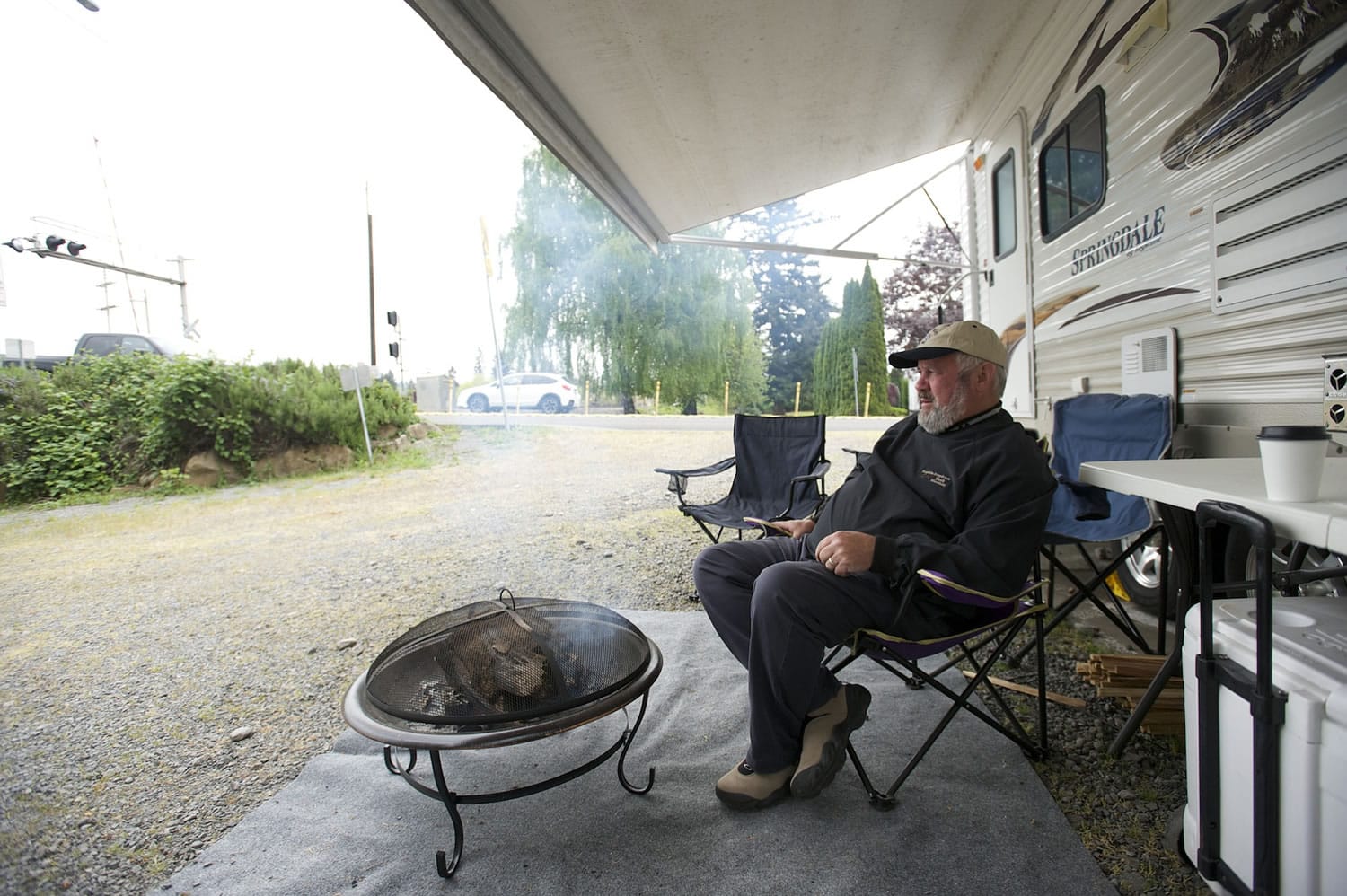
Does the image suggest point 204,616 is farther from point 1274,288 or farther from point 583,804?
point 1274,288

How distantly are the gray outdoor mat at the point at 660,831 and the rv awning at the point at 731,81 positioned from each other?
6.22 feet

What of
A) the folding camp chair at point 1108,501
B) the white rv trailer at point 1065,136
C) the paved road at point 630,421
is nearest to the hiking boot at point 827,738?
the folding camp chair at point 1108,501

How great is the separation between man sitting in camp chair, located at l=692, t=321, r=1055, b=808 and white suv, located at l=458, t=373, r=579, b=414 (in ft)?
9.19

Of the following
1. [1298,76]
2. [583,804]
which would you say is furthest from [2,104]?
[1298,76]

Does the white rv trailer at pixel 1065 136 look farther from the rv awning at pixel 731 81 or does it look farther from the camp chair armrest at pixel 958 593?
the camp chair armrest at pixel 958 593

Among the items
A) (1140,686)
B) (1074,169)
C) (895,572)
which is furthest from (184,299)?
(1074,169)

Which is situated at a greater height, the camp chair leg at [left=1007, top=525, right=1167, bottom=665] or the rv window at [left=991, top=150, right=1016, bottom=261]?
the rv window at [left=991, top=150, right=1016, bottom=261]

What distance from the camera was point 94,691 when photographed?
192cm

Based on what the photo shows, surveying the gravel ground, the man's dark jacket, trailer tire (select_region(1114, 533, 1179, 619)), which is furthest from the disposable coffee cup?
trailer tire (select_region(1114, 533, 1179, 619))

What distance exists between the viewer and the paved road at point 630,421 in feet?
13.3

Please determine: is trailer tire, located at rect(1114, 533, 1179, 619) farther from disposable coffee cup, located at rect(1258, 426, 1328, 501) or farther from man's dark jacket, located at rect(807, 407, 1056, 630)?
disposable coffee cup, located at rect(1258, 426, 1328, 501)

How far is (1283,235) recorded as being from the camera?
1621 millimetres

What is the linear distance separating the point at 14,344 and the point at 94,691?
0.97 metres

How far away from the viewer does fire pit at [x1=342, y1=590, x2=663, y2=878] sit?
1.20 m
